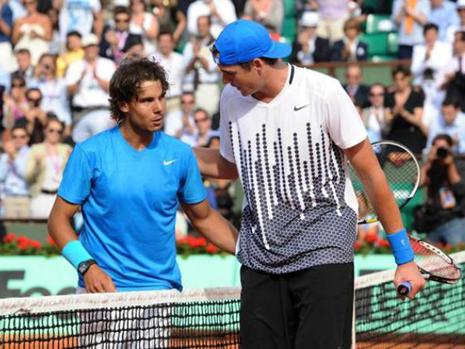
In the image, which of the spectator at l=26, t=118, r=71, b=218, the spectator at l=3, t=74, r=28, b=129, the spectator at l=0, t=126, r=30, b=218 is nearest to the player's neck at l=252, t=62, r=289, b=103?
the spectator at l=26, t=118, r=71, b=218

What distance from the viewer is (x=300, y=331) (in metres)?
5.28

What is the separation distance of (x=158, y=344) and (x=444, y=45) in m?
10.1

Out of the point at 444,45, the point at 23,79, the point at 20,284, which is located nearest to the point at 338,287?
the point at 20,284

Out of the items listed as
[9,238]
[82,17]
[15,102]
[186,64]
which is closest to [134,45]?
[186,64]

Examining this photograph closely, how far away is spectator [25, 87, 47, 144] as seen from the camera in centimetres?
1530

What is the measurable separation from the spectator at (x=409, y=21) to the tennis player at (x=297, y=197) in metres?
11.1

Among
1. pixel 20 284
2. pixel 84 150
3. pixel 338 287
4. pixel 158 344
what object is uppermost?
pixel 84 150

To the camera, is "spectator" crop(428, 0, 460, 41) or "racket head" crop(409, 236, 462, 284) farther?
"spectator" crop(428, 0, 460, 41)

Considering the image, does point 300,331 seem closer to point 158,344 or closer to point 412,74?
point 158,344

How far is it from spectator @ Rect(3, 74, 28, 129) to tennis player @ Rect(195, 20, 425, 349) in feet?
36.0

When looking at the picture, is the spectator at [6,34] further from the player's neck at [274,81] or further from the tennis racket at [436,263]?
the player's neck at [274,81]

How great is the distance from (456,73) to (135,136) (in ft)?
30.9

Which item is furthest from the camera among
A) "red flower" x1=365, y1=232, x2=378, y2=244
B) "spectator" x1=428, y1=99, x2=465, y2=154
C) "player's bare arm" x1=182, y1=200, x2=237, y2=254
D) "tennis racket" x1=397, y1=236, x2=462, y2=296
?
"spectator" x1=428, y1=99, x2=465, y2=154

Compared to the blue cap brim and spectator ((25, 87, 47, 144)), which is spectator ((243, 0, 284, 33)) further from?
the blue cap brim
